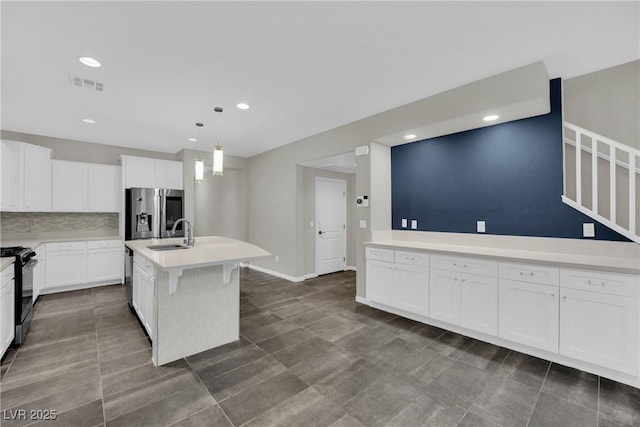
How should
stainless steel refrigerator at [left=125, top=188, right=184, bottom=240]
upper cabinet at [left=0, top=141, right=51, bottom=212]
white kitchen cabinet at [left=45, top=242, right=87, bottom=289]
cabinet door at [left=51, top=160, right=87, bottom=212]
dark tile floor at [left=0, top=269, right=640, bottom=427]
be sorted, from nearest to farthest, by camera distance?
dark tile floor at [left=0, top=269, right=640, bottom=427] < upper cabinet at [left=0, top=141, right=51, bottom=212] < white kitchen cabinet at [left=45, top=242, right=87, bottom=289] < cabinet door at [left=51, top=160, right=87, bottom=212] < stainless steel refrigerator at [left=125, top=188, right=184, bottom=240]

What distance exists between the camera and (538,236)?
2855 mm

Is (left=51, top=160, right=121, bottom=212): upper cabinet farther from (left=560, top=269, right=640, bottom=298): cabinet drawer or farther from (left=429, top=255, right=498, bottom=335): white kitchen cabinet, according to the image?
(left=560, top=269, right=640, bottom=298): cabinet drawer

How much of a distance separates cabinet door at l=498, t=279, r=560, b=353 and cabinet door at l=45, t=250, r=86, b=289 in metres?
6.01

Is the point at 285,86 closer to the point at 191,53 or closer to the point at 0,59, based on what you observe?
the point at 191,53

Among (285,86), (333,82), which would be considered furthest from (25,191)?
(333,82)

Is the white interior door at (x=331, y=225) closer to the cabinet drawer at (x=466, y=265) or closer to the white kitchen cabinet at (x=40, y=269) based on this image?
the cabinet drawer at (x=466, y=265)

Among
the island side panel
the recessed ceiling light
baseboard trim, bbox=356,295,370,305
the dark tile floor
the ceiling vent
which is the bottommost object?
the dark tile floor

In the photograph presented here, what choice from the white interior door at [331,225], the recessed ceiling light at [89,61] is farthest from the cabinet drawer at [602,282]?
the recessed ceiling light at [89,61]

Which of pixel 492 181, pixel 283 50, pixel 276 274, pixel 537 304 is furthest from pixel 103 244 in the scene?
pixel 537 304

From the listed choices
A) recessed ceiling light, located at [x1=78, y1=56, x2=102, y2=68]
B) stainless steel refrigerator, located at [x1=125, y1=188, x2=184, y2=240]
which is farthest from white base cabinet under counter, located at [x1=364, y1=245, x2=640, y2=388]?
stainless steel refrigerator, located at [x1=125, y1=188, x2=184, y2=240]

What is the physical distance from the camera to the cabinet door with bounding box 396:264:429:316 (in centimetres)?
320

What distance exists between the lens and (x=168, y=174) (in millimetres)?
5449

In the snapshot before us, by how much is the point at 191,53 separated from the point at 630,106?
150 inches

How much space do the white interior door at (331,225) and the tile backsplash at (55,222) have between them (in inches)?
156
